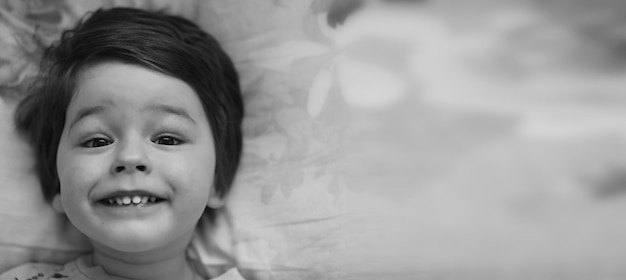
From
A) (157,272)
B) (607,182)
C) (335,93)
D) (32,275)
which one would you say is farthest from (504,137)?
(32,275)

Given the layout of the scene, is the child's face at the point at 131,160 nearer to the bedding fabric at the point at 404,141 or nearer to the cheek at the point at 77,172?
the cheek at the point at 77,172

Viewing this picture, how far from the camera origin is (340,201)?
3.45ft

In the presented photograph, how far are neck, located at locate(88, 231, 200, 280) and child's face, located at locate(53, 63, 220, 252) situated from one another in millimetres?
37

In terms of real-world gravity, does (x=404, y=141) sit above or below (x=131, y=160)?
above

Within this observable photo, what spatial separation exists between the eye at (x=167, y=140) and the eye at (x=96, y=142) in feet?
0.21

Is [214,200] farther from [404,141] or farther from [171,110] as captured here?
[404,141]

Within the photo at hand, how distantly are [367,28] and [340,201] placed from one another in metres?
0.28

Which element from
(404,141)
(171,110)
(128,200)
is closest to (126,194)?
(128,200)

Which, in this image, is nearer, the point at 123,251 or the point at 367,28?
the point at 123,251

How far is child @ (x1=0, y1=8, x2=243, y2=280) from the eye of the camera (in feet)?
3.02

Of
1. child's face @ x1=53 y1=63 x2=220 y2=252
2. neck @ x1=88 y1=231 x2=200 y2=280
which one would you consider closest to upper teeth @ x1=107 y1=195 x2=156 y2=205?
child's face @ x1=53 y1=63 x2=220 y2=252

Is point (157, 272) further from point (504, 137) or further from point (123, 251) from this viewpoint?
point (504, 137)

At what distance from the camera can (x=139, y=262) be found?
101 centimetres

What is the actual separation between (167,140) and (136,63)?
116mm
